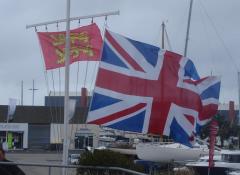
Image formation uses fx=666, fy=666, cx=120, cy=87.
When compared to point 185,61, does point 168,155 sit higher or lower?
lower

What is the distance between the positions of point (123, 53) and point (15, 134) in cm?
6494

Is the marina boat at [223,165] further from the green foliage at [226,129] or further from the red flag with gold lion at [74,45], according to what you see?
the green foliage at [226,129]

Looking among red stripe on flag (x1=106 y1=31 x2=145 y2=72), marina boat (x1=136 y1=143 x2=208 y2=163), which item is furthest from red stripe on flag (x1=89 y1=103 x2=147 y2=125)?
marina boat (x1=136 y1=143 x2=208 y2=163)

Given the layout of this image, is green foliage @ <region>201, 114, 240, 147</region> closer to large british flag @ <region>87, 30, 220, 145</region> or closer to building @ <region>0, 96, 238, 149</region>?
building @ <region>0, 96, 238, 149</region>

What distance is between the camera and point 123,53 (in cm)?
1422

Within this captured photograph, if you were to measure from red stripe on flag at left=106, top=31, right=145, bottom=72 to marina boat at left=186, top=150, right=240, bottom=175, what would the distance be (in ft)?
43.8

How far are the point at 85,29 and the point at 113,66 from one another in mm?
7409

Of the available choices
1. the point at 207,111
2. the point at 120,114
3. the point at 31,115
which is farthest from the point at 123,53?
the point at 31,115

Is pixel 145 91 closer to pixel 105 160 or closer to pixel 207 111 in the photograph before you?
pixel 207 111

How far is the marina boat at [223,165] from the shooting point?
27672 millimetres

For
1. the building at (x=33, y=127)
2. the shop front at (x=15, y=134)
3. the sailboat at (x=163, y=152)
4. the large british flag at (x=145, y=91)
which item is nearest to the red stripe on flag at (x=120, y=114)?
the large british flag at (x=145, y=91)

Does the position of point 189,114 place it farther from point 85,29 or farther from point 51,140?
point 51,140

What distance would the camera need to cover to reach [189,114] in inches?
596

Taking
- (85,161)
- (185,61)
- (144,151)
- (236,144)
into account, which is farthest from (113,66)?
(236,144)
